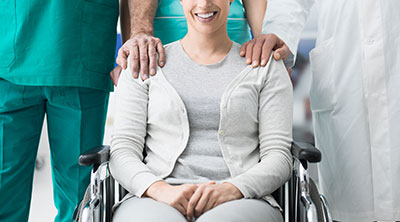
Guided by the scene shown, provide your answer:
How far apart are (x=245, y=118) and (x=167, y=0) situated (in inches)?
24.2

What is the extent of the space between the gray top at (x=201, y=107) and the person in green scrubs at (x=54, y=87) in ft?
1.21

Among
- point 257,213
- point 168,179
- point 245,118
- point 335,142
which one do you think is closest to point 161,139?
point 168,179

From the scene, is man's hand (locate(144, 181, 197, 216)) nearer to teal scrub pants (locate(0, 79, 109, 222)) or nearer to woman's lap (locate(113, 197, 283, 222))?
woman's lap (locate(113, 197, 283, 222))

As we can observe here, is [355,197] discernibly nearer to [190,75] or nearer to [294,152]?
[294,152]

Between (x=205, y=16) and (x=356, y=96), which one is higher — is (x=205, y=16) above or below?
above

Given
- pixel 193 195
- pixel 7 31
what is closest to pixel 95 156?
pixel 193 195

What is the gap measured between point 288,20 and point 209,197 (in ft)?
2.29

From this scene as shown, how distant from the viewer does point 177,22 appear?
1656 millimetres

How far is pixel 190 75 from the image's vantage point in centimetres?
136

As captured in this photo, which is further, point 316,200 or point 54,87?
point 54,87

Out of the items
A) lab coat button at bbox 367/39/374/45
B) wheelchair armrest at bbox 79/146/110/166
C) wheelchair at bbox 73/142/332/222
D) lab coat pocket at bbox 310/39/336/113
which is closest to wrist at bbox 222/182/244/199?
wheelchair at bbox 73/142/332/222

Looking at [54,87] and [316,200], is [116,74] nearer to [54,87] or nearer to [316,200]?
[54,87]

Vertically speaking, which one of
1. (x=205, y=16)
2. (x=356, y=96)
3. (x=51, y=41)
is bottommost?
(x=356, y=96)

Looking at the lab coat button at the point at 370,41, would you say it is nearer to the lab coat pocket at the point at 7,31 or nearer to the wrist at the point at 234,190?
the wrist at the point at 234,190
